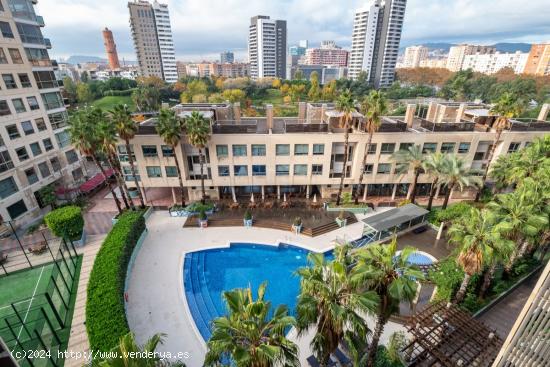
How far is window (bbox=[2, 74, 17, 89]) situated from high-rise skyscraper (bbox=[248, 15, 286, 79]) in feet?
538

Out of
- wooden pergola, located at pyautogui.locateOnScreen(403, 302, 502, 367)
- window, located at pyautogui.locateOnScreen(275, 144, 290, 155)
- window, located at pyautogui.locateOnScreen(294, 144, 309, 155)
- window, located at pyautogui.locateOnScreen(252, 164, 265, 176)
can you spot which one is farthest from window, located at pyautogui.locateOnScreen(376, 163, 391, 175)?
wooden pergola, located at pyautogui.locateOnScreen(403, 302, 502, 367)

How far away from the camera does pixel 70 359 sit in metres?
16.2

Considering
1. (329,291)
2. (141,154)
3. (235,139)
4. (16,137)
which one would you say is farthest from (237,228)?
(16,137)

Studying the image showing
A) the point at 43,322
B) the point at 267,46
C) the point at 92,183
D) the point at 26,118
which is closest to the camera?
the point at 43,322

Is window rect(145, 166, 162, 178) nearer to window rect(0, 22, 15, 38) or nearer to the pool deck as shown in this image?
the pool deck

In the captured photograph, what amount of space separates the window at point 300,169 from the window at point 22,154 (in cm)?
3572

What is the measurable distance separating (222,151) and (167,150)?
7043mm

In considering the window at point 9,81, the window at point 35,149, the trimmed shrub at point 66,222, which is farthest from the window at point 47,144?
the trimmed shrub at point 66,222

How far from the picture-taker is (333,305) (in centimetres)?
972

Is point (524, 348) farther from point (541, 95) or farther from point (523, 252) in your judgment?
point (541, 95)

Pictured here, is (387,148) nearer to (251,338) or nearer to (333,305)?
(333,305)

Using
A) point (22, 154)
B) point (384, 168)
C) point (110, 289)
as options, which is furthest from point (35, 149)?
point (384, 168)

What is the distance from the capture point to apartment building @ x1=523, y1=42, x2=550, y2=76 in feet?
517

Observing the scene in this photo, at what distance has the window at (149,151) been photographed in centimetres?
3250
